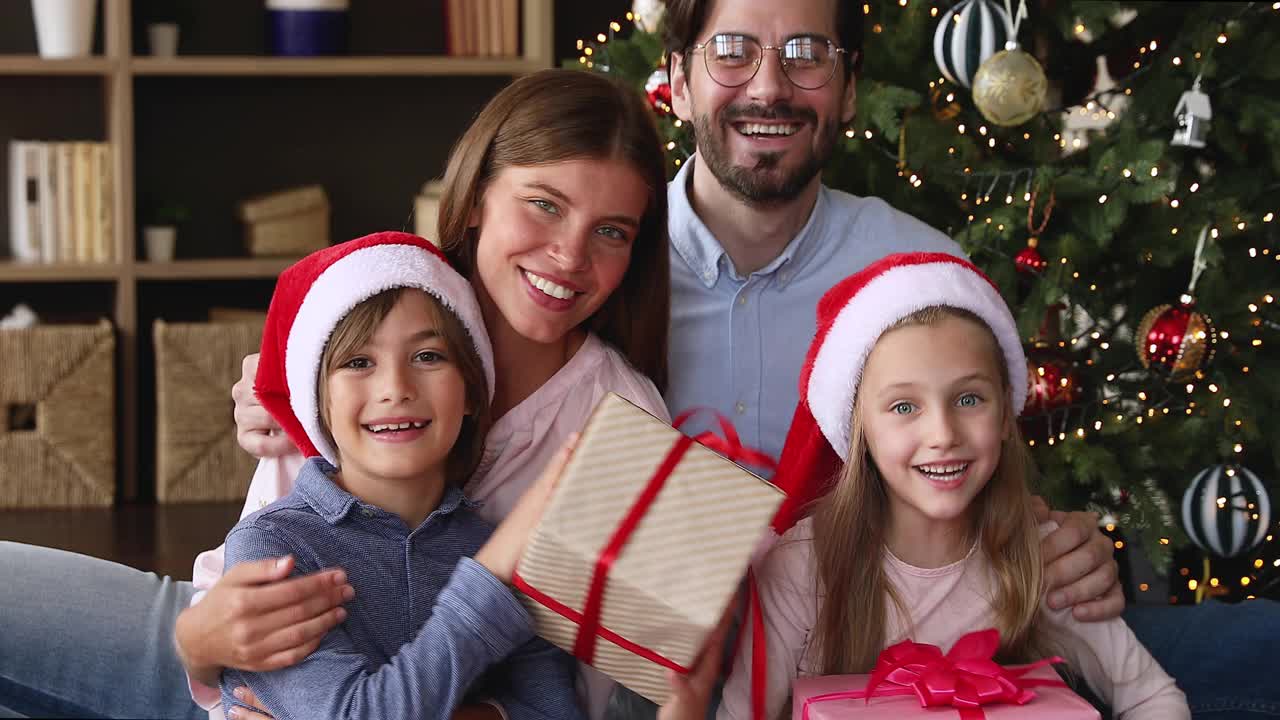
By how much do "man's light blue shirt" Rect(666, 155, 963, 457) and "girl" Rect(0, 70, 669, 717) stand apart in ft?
0.82

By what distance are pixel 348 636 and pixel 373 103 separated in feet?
9.67

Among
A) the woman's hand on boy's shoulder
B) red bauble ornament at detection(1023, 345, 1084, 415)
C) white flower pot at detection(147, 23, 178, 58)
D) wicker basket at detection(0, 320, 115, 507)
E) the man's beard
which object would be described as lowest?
wicker basket at detection(0, 320, 115, 507)

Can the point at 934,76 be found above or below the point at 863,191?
above

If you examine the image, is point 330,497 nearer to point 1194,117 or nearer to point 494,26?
point 1194,117

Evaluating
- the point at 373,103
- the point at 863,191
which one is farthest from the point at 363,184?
the point at 863,191

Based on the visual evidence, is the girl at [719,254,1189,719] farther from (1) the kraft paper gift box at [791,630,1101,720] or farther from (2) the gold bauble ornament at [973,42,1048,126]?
(2) the gold bauble ornament at [973,42,1048,126]

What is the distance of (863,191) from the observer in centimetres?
298

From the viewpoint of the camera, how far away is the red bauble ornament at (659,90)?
8.96 feet

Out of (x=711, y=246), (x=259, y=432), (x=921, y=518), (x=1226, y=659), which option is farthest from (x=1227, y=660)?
(x=259, y=432)

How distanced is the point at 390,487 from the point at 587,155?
18.8 inches

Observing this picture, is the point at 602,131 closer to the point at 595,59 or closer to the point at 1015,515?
the point at 1015,515

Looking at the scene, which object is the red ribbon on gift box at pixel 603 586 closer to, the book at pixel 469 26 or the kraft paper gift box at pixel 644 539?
the kraft paper gift box at pixel 644 539

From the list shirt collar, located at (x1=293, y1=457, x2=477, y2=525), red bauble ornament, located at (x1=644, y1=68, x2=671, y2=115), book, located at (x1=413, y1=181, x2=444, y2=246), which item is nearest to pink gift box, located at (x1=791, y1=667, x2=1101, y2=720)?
shirt collar, located at (x1=293, y1=457, x2=477, y2=525)

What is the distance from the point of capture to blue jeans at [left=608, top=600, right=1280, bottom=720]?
6.15 ft
